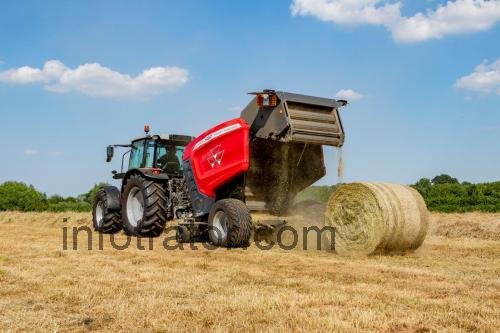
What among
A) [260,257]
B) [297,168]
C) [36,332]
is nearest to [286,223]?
[297,168]

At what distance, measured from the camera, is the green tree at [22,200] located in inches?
1287

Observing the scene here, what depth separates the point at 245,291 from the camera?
508 centimetres

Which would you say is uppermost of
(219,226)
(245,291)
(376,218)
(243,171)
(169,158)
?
(169,158)

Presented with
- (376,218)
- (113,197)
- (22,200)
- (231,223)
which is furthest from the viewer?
(22,200)

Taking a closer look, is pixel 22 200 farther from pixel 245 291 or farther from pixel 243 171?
pixel 245 291

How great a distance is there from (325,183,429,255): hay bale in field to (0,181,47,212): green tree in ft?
92.4

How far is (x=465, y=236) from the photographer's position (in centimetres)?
1230

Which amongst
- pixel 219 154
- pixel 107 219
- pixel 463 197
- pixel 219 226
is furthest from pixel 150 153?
pixel 463 197

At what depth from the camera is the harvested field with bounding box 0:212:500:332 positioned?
399 centimetres

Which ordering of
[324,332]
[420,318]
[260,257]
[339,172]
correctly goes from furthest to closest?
1. [339,172]
2. [260,257]
3. [420,318]
4. [324,332]

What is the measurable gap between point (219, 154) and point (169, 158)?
261 centimetres

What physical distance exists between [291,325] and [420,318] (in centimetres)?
104

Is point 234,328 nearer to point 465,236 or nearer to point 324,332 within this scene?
point 324,332

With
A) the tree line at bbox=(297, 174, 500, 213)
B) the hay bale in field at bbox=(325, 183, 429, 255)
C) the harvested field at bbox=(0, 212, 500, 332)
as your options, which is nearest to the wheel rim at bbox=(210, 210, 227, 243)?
the harvested field at bbox=(0, 212, 500, 332)
